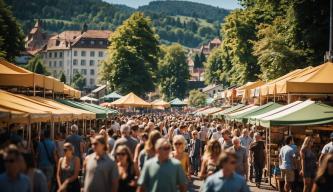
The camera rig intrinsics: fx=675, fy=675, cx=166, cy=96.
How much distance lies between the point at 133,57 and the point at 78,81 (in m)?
92.0

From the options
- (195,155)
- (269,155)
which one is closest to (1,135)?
(269,155)

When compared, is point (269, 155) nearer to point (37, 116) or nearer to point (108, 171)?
point (37, 116)

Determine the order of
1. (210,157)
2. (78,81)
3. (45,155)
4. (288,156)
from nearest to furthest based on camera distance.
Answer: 1. (210,157)
2. (45,155)
3. (288,156)
4. (78,81)

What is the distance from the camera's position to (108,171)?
30.7ft

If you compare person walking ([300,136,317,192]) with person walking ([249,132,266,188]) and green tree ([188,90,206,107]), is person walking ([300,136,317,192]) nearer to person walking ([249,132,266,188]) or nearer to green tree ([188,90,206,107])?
person walking ([249,132,266,188])

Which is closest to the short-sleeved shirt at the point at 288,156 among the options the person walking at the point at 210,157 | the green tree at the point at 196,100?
the person walking at the point at 210,157

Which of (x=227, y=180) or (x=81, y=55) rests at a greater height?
(x=81, y=55)

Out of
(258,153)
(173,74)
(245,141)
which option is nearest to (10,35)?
(245,141)

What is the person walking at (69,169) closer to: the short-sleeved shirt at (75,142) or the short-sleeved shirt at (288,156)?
the short-sleeved shirt at (75,142)

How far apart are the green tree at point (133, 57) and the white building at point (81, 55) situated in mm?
97036

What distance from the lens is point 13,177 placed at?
7668mm

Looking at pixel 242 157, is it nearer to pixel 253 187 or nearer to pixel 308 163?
pixel 308 163

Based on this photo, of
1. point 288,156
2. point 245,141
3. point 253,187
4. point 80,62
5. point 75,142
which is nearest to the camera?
point 75,142

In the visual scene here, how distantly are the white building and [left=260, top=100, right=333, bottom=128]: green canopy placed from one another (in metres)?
161
